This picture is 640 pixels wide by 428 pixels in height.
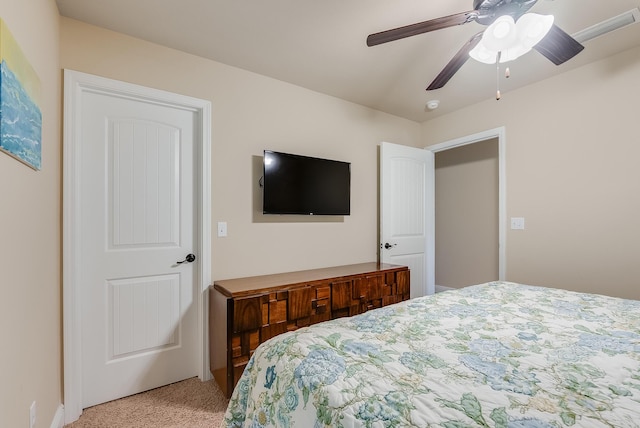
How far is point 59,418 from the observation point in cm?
165

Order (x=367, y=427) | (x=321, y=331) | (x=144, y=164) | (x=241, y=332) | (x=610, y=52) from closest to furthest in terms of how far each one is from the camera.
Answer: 1. (x=367, y=427)
2. (x=321, y=331)
3. (x=241, y=332)
4. (x=144, y=164)
5. (x=610, y=52)

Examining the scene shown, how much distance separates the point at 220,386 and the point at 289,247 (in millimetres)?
1143

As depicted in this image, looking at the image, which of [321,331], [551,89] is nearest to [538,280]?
[551,89]

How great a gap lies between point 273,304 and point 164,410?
909mm

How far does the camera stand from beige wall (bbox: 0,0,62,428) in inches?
40.7

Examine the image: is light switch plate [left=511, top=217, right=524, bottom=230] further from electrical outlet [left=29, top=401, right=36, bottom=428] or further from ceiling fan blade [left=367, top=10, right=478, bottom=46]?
electrical outlet [left=29, top=401, right=36, bottom=428]

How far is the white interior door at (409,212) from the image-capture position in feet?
10.2

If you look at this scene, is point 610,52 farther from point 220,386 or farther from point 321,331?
point 220,386

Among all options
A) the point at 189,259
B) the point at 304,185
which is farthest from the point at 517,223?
the point at 189,259

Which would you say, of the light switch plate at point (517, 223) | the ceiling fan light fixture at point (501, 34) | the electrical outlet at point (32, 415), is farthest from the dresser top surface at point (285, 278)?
the ceiling fan light fixture at point (501, 34)

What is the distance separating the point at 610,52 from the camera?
2166 mm

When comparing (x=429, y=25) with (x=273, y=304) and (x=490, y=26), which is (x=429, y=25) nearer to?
(x=490, y=26)

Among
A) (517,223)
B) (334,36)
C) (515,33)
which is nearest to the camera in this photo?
(515,33)

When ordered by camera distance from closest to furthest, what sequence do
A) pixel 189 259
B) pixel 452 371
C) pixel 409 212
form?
pixel 452 371 < pixel 189 259 < pixel 409 212
